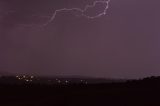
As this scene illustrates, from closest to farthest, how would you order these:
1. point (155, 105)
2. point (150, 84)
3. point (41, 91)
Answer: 1. point (155, 105)
2. point (150, 84)
3. point (41, 91)

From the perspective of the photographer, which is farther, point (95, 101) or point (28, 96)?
point (28, 96)

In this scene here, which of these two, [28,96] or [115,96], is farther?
[28,96]

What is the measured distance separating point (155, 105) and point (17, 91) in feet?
60.1

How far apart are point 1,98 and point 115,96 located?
11.4 metres

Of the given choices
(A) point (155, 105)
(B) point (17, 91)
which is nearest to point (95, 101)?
(A) point (155, 105)

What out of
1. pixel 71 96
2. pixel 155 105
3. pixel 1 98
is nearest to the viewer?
pixel 155 105

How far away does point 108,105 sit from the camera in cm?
2347

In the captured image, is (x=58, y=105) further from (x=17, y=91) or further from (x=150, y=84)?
(x=17, y=91)

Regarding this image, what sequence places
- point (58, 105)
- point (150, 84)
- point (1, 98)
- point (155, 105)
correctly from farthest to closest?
point (1, 98) → point (150, 84) → point (58, 105) → point (155, 105)

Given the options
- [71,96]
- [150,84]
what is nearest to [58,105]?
[71,96]

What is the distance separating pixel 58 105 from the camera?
2491 cm

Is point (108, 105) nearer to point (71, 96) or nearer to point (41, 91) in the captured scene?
point (71, 96)

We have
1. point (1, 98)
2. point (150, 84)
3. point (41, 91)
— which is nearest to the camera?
point (150, 84)

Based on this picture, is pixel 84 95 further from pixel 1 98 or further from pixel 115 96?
pixel 1 98
